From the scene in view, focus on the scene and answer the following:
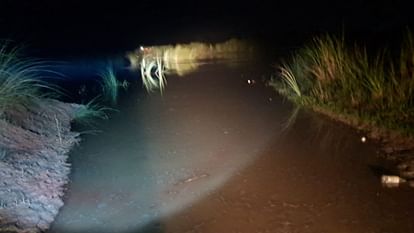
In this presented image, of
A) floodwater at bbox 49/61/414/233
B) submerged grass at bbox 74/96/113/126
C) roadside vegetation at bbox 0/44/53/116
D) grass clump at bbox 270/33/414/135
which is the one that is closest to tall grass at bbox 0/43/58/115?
roadside vegetation at bbox 0/44/53/116

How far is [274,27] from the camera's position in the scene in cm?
3744

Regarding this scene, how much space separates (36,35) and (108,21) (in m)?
6.62

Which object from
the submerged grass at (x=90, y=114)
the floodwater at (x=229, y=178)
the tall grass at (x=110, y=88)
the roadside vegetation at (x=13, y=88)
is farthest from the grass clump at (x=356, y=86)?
the roadside vegetation at (x=13, y=88)

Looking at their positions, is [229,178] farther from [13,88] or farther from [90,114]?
[90,114]

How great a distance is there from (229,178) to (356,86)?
4997 millimetres

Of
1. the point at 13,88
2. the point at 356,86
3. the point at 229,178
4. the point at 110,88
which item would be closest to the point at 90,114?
the point at 13,88

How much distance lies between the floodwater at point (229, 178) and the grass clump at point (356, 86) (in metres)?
0.58

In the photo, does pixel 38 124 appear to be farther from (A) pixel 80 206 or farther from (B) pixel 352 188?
(B) pixel 352 188

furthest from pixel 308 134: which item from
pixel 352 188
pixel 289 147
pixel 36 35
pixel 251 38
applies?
pixel 36 35

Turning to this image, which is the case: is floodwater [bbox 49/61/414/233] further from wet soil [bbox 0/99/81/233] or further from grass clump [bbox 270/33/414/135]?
grass clump [bbox 270/33/414/135]

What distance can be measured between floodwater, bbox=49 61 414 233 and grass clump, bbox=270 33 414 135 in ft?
1.90

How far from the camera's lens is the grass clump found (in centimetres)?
966

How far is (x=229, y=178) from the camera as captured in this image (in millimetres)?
7438

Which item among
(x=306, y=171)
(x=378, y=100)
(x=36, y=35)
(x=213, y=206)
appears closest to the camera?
(x=213, y=206)
